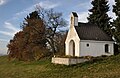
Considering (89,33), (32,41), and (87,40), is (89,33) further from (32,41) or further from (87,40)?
(32,41)

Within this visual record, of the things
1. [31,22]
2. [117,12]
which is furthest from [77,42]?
[31,22]

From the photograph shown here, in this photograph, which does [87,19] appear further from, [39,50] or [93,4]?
[39,50]

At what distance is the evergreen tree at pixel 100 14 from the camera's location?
5009cm

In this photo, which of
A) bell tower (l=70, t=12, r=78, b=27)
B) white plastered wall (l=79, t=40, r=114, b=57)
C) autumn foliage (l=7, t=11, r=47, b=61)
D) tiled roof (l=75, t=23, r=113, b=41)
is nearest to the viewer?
white plastered wall (l=79, t=40, r=114, b=57)

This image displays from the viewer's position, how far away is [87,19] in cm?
5341

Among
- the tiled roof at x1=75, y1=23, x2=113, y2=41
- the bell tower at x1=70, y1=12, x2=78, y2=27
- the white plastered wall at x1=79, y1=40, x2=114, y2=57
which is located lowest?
the white plastered wall at x1=79, y1=40, x2=114, y2=57

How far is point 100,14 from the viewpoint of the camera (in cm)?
5088

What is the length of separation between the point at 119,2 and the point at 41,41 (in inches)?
682

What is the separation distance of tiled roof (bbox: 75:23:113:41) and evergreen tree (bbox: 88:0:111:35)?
278 inches

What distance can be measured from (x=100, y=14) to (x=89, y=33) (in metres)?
10.5

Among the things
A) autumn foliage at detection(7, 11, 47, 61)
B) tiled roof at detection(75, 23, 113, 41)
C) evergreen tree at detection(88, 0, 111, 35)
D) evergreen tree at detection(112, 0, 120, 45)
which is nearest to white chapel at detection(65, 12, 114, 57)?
tiled roof at detection(75, 23, 113, 41)

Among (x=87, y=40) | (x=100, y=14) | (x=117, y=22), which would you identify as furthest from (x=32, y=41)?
(x=117, y=22)

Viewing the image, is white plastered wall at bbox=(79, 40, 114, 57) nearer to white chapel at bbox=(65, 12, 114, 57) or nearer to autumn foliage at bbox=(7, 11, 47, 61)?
white chapel at bbox=(65, 12, 114, 57)

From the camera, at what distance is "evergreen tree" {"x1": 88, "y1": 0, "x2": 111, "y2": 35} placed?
50094 millimetres
